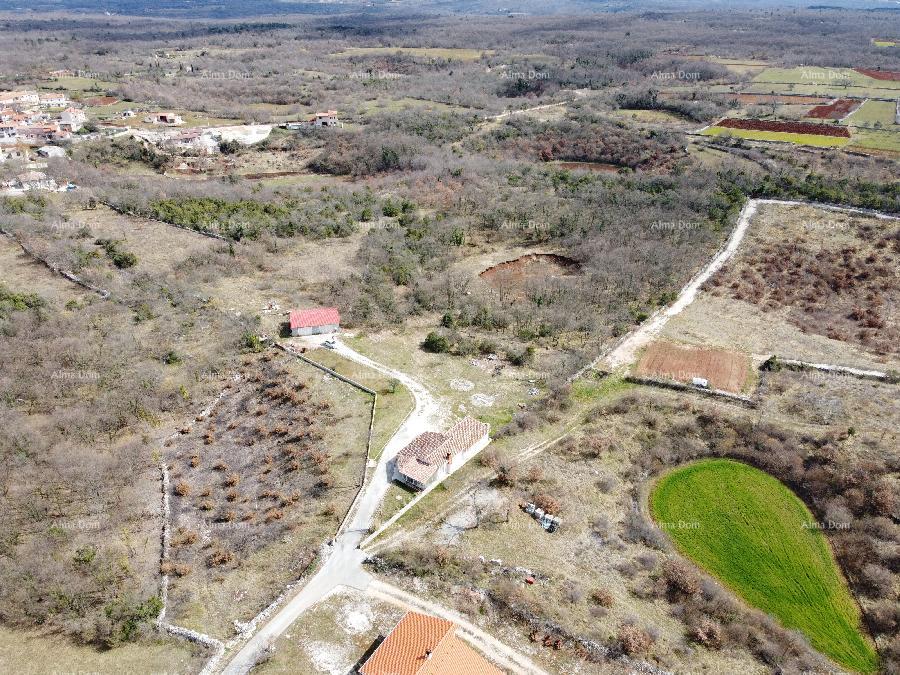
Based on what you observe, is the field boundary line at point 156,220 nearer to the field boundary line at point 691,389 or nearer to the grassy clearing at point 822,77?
the field boundary line at point 691,389

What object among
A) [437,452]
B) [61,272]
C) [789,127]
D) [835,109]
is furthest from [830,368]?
[835,109]

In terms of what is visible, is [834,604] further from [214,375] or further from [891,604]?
[214,375]

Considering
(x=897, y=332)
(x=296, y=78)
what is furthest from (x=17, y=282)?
(x=296, y=78)

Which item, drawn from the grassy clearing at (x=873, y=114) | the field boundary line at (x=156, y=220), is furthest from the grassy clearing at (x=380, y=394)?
the grassy clearing at (x=873, y=114)

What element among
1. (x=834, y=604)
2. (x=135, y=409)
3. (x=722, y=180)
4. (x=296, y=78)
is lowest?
(x=834, y=604)

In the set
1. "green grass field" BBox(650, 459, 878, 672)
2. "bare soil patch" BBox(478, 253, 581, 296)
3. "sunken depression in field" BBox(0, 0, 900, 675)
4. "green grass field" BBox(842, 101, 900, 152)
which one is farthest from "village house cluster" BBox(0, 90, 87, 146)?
"green grass field" BBox(842, 101, 900, 152)

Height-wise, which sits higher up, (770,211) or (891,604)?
(770,211)

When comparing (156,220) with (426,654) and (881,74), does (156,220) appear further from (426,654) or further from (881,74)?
(881,74)
